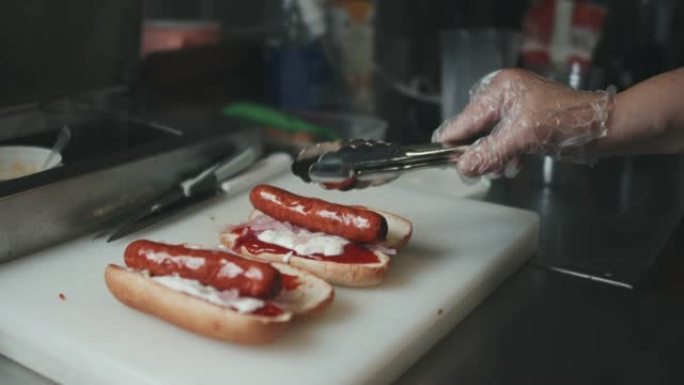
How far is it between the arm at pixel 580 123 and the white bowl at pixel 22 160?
1.89 feet

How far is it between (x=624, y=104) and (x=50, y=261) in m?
0.68

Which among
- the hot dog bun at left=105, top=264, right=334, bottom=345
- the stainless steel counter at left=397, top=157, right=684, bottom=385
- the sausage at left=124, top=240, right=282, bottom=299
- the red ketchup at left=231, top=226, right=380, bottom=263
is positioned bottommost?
the stainless steel counter at left=397, top=157, right=684, bottom=385

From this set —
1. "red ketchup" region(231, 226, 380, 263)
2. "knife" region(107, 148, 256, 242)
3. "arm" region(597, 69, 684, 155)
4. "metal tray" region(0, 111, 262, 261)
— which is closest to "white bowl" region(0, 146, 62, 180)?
"metal tray" region(0, 111, 262, 261)

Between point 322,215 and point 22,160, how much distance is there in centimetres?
47

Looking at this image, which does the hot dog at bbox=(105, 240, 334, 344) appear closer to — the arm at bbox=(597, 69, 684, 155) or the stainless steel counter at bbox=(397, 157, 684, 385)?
the stainless steel counter at bbox=(397, 157, 684, 385)

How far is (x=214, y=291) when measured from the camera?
798 millimetres

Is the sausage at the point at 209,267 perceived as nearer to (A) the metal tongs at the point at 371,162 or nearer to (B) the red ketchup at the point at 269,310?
(B) the red ketchup at the point at 269,310

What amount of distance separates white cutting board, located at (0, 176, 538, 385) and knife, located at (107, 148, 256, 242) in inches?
0.8

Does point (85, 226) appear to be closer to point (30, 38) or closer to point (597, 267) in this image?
A: point (30, 38)

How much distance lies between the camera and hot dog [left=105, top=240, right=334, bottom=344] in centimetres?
77

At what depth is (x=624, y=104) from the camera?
0.92 metres

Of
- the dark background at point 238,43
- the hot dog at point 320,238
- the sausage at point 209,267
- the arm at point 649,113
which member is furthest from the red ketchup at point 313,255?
the dark background at point 238,43

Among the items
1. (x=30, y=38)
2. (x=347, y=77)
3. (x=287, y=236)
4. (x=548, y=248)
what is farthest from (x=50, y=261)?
(x=347, y=77)

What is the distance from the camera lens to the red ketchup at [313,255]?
904 mm
